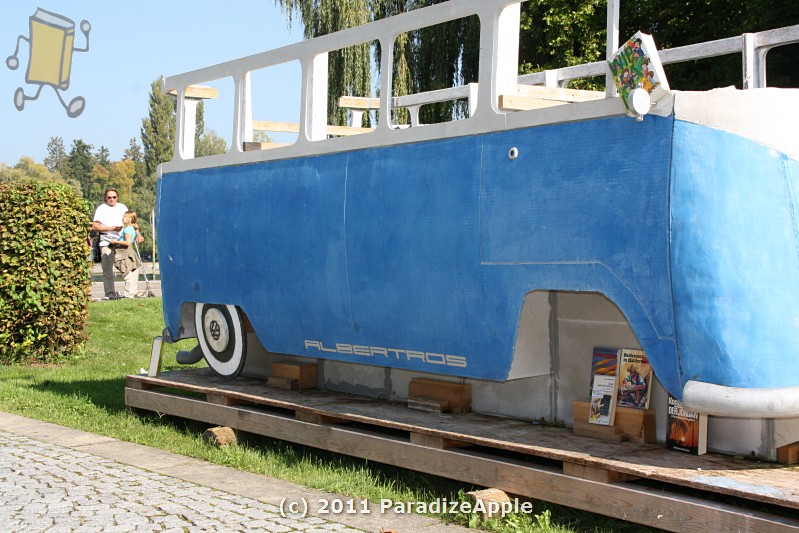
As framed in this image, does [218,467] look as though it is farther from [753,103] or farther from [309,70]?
[753,103]

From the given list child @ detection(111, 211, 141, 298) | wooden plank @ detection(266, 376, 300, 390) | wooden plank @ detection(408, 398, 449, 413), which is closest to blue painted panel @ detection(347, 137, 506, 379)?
wooden plank @ detection(408, 398, 449, 413)

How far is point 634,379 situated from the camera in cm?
561

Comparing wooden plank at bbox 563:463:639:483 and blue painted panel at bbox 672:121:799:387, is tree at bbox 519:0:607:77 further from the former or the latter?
wooden plank at bbox 563:463:639:483

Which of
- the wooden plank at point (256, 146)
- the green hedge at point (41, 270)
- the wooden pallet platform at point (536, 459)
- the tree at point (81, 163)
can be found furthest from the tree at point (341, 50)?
the tree at point (81, 163)

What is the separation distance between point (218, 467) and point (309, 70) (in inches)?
116

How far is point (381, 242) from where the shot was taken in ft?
21.9

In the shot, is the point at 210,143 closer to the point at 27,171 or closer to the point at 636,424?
the point at 27,171

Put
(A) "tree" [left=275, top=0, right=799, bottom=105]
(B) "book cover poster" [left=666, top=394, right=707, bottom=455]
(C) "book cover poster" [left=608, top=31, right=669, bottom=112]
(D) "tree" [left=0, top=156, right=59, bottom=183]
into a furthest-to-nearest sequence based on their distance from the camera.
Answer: (D) "tree" [left=0, top=156, right=59, bottom=183], (A) "tree" [left=275, top=0, right=799, bottom=105], (B) "book cover poster" [left=666, top=394, right=707, bottom=455], (C) "book cover poster" [left=608, top=31, right=669, bottom=112]

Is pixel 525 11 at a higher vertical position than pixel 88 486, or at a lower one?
higher

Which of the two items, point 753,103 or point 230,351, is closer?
point 753,103

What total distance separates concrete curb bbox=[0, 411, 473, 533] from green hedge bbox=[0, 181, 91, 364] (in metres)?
2.94

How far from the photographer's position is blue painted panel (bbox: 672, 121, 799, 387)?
4.75 m

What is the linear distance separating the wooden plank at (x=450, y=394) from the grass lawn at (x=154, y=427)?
504 millimetres

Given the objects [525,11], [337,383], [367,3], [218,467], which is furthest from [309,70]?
[367,3]
